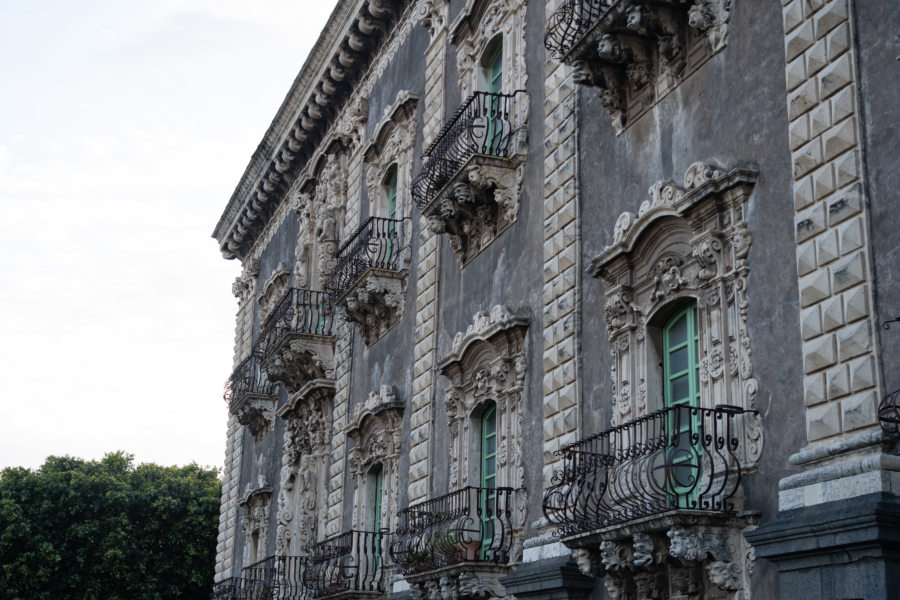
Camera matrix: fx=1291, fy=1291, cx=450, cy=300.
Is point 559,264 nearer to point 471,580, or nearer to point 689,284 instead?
point 689,284

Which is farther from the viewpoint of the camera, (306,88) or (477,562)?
(306,88)

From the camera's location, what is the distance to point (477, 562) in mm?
14648

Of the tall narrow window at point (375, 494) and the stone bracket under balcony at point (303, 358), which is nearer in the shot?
the tall narrow window at point (375, 494)

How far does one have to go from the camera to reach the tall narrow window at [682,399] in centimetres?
1079

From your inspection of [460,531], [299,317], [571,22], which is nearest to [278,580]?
[299,317]

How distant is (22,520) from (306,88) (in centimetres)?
1907

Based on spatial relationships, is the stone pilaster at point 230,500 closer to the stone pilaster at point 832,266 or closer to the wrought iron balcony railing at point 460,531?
the wrought iron balcony railing at point 460,531

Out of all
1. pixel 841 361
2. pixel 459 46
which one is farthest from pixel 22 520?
pixel 841 361

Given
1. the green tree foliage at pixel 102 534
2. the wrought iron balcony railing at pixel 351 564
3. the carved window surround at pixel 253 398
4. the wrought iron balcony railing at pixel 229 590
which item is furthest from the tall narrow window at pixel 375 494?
the green tree foliage at pixel 102 534

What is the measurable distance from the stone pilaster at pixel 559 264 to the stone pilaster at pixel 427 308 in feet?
11.7

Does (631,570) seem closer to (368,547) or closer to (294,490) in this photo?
(368,547)

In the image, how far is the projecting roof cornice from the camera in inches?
915

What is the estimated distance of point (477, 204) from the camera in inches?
657

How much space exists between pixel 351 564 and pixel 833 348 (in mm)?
11210
